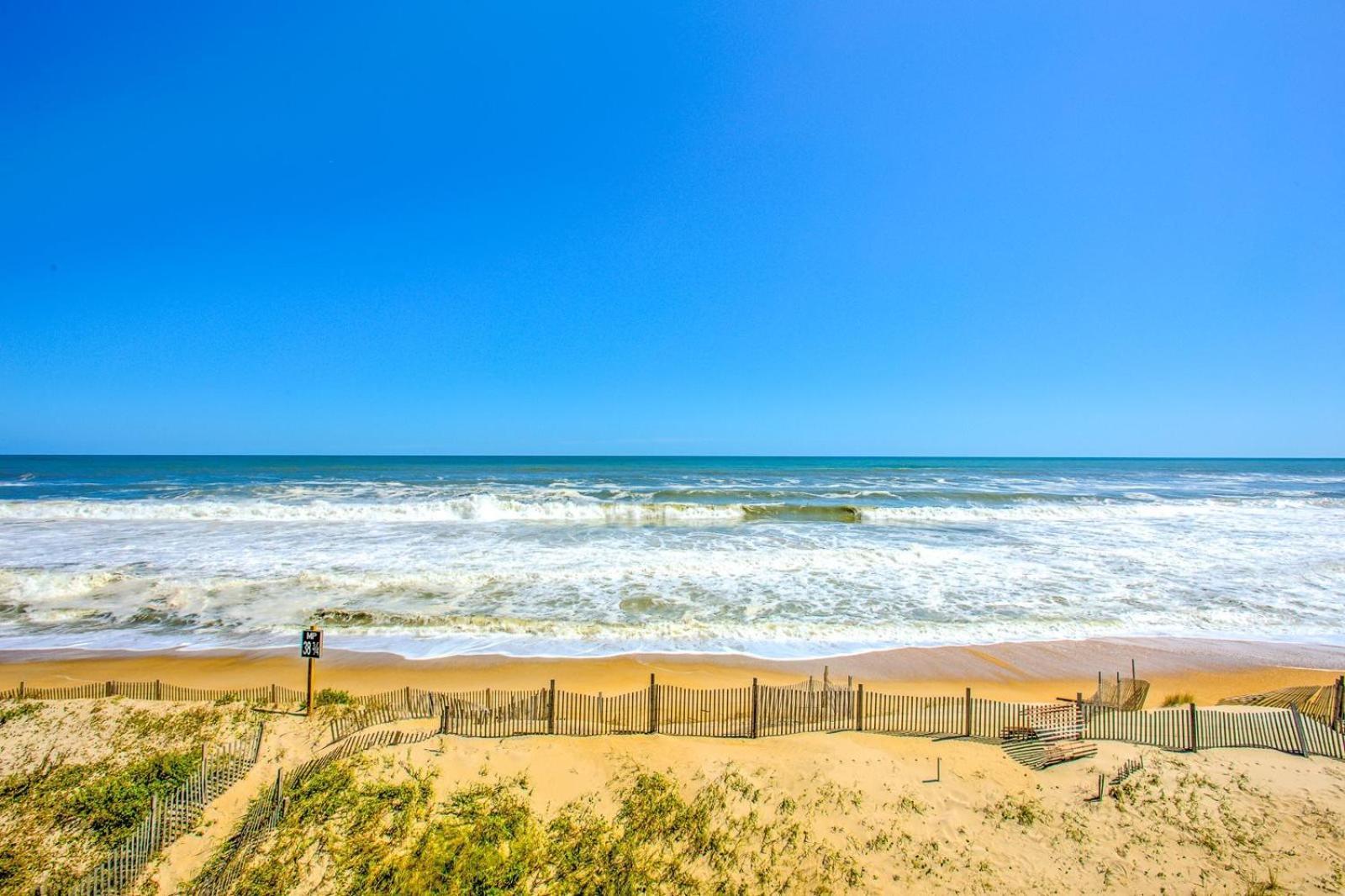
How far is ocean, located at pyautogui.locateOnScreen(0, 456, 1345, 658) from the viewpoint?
663 inches

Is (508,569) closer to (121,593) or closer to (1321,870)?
(121,593)

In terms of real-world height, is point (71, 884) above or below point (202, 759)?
below

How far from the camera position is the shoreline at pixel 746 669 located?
13.2 meters

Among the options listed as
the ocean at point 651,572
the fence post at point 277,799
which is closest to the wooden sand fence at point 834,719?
the fence post at point 277,799

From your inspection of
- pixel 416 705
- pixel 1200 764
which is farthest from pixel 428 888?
pixel 1200 764

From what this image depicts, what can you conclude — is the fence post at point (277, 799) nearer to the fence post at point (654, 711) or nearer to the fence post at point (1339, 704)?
the fence post at point (654, 711)

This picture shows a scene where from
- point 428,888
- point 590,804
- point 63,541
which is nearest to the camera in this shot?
point 428,888

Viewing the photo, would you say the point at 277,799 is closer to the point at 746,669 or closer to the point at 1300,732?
the point at 746,669

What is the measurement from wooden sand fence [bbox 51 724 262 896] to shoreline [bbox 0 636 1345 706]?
369 cm

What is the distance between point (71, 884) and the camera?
707 cm

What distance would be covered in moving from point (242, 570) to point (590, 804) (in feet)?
71.1

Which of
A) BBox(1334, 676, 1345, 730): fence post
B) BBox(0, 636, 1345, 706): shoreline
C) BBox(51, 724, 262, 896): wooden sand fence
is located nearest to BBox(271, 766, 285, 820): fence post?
BBox(51, 724, 262, 896): wooden sand fence

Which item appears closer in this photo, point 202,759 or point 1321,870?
point 1321,870

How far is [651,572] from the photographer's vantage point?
76.8 feet
